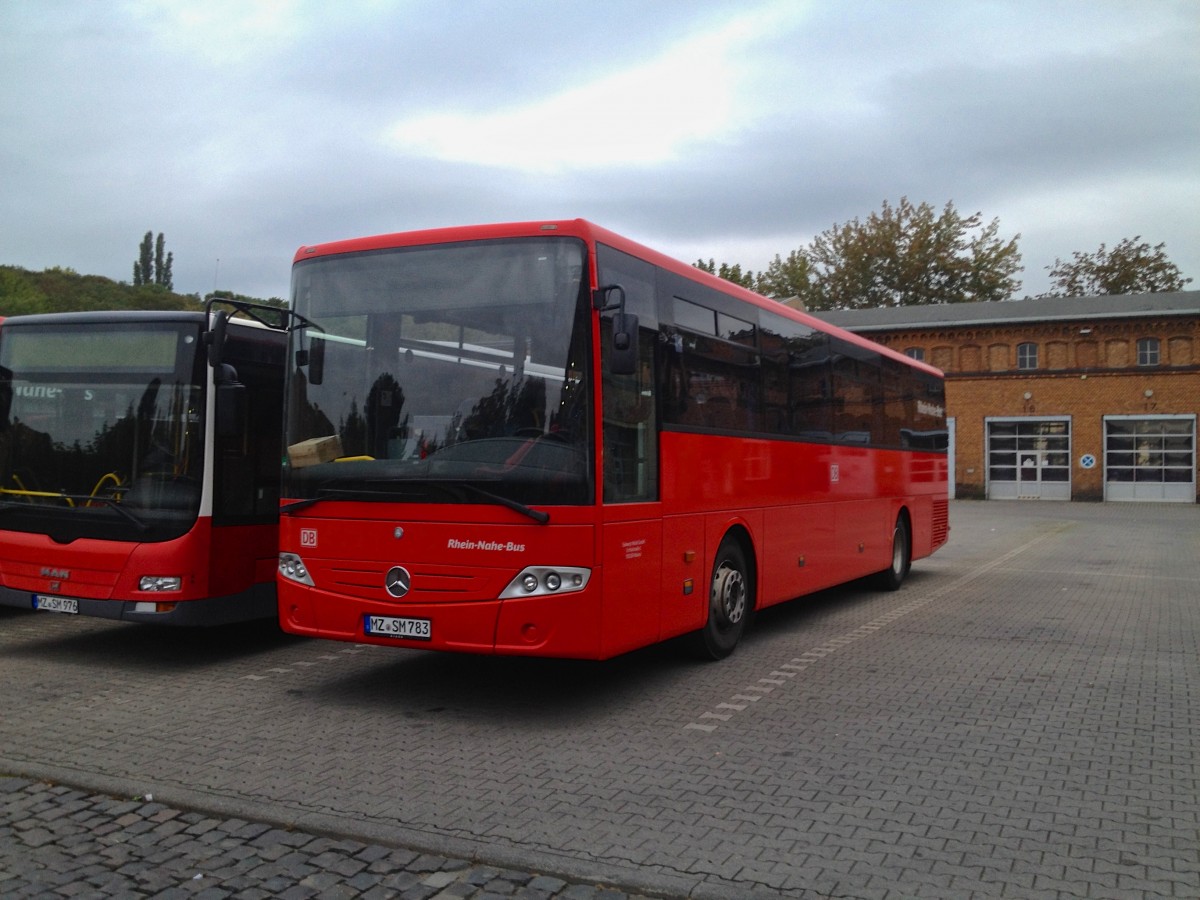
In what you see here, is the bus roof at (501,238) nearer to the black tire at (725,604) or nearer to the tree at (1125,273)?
the black tire at (725,604)

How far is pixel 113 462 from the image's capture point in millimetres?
8883

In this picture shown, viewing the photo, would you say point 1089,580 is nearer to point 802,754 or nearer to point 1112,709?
point 1112,709

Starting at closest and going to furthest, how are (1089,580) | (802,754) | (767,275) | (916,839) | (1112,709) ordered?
(916,839) → (802,754) → (1112,709) → (1089,580) → (767,275)

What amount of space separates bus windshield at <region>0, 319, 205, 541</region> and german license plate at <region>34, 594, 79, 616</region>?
49 cm

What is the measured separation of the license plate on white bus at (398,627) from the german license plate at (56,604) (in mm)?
2970

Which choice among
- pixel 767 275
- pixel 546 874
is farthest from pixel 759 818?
pixel 767 275

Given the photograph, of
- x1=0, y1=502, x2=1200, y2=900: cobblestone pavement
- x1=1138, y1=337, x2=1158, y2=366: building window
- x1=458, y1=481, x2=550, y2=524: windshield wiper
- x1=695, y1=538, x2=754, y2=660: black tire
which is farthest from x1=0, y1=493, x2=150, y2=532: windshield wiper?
x1=1138, y1=337, x2=1158, y2=366: building window

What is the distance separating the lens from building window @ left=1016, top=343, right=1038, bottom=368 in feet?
159

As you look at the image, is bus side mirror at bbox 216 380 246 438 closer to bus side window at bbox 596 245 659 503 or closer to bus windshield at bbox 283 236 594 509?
bus windshield at bbox 283 236 594 509

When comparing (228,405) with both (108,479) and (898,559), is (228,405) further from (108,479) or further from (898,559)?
(898,559)

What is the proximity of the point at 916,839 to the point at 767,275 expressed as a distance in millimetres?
66385

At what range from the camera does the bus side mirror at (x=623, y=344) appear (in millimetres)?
6832

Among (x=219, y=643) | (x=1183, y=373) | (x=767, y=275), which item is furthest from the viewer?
(x=767, y=275)

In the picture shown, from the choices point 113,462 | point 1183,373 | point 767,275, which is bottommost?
point 113,462
